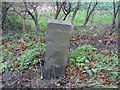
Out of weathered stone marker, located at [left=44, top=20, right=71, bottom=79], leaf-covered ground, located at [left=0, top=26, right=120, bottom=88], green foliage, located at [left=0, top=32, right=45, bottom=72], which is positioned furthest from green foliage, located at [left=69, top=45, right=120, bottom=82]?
green foliage, located at [left=0, top=32, right=45, bottom=72]

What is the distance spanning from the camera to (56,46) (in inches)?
158

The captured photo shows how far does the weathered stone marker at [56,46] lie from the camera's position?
3980 millimetres

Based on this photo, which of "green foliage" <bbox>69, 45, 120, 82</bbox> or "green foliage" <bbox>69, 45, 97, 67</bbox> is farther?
"green foliage" <bbox>69, 45, 97, 67</bbox>

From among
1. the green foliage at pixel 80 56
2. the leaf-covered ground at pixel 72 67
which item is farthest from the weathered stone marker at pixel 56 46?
the green foliage at pixel 80 56

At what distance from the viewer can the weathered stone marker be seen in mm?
3980

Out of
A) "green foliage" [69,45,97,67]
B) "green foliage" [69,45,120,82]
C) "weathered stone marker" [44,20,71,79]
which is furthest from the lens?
"green foliage" [69,45,97,67]

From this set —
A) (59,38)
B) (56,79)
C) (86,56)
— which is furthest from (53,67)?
(86,56)

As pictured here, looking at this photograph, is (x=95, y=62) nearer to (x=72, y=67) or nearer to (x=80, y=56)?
(x=80, y=56)

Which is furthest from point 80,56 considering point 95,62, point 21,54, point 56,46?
point 21,54

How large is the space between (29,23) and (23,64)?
2.78m

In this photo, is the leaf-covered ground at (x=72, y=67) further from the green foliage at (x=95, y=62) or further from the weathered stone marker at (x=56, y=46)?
the weathered stone marker at (x=56, y=46)

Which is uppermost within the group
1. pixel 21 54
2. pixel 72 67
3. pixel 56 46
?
pixel 56 46

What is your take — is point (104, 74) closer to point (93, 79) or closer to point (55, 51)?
point (93, 79)

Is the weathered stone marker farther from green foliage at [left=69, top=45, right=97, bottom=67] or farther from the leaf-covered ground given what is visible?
green foliage at [left=69, top=45, right=97, bottom=67]
